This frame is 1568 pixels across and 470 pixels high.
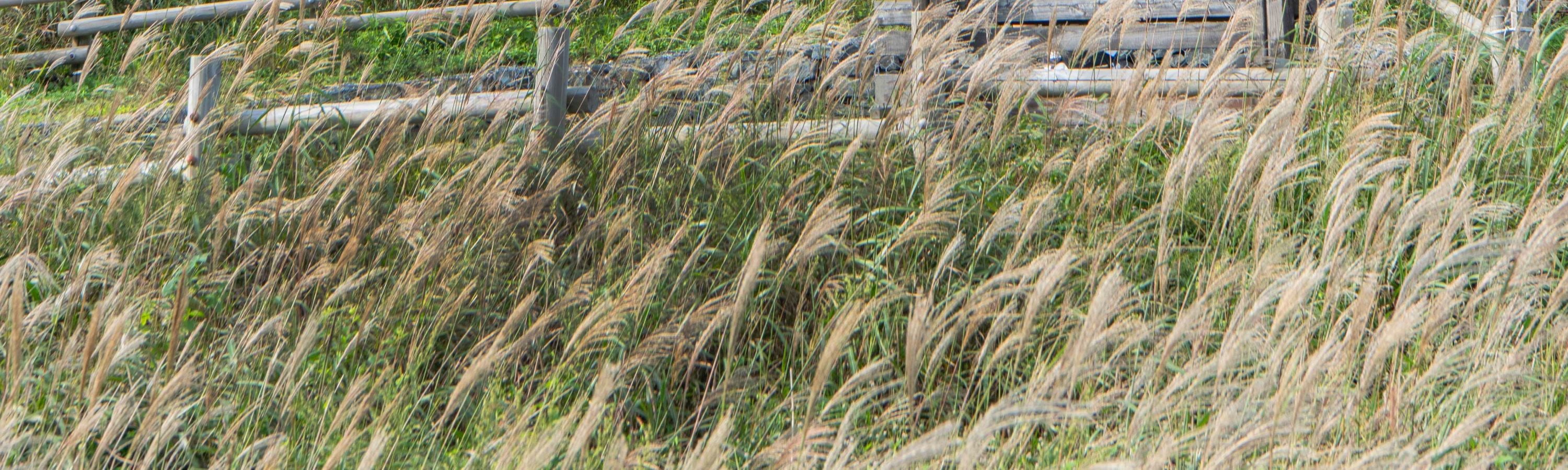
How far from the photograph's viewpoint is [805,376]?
2.78 metres

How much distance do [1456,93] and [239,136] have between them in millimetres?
3491

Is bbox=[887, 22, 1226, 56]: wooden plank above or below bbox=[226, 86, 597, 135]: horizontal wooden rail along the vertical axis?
below

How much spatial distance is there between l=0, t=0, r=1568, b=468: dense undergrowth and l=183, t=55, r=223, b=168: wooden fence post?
7 cm

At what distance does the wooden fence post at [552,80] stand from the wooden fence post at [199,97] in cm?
88

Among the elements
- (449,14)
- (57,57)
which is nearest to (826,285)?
(449,14)

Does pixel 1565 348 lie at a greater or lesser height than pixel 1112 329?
lesser

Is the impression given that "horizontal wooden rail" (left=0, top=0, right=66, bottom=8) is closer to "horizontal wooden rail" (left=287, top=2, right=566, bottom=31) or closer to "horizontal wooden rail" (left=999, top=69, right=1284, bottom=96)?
"horizontal wooden rail" (left=287, top=2, right=566, bottom=31)

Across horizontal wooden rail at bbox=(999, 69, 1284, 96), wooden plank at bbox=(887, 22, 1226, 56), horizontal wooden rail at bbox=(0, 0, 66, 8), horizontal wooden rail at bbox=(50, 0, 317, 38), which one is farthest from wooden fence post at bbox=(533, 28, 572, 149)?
horizontal wooden rail at bbox=(0, 0, 66, 8)

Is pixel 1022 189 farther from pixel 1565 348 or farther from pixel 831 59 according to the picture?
pixel 1565 348

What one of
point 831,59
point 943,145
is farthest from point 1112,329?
point 831,59

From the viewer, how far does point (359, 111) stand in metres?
→ 3.53

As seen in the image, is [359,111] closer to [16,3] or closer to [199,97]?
[199,97]

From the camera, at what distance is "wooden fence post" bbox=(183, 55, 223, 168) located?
305 cm

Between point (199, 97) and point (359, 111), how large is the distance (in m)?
0.55
